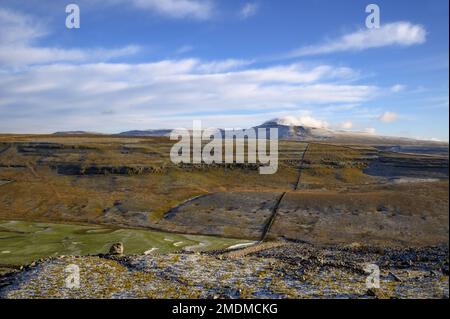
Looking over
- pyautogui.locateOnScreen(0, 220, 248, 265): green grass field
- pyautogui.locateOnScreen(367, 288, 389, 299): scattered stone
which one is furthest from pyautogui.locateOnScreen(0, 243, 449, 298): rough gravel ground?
pyautogui.locateOnScreen(0, 220, 248, 265): green grass field

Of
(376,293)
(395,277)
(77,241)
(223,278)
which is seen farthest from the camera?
(77,241)

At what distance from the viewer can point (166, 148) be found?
5679 inches

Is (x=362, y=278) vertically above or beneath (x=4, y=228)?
above

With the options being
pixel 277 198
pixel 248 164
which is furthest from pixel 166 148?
pixel 277 198

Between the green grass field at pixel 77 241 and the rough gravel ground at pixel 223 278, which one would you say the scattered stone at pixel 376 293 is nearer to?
the rough gravel ground at pixel 223 278

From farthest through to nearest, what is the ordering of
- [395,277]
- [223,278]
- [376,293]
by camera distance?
[223,278], [395,277], [376,293]

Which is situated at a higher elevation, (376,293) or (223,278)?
(376,293)

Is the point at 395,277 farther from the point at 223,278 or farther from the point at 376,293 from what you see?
the point at 223,278

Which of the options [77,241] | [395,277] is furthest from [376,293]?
[77,241]

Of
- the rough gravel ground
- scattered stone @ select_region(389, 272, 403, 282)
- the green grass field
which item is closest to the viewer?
the rough gravel ground

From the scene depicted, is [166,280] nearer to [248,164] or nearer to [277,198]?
[277,198]

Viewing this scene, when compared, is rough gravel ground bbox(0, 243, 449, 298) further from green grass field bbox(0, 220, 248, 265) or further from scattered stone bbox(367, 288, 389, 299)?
green grass field bbox(0, 220, 248, 265)
